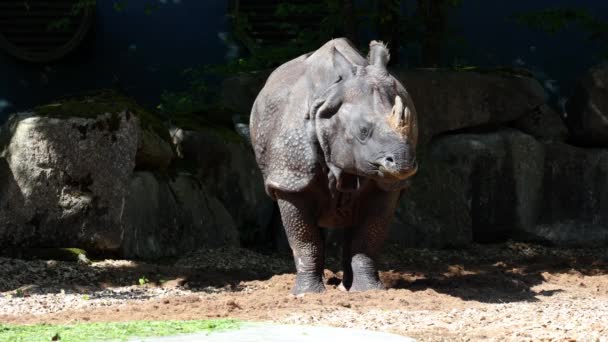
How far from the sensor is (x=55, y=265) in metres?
9.00

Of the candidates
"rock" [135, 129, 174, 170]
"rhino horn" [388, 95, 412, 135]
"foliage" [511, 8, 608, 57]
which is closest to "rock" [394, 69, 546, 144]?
"foliage" [511, 8, 608, 57]

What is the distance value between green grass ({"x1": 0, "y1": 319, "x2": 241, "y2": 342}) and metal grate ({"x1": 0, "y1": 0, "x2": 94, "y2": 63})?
6.78 m

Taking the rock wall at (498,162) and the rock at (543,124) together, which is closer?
the rock wall at (498,162)

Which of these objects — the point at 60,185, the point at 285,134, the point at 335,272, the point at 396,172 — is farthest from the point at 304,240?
the point at 60,185

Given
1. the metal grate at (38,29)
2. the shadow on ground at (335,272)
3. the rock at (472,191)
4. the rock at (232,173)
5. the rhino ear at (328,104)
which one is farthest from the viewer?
the metal grate at (38,29)

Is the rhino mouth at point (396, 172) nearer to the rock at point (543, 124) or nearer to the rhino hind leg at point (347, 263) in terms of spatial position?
the rhino hind leg at point (347, 263)

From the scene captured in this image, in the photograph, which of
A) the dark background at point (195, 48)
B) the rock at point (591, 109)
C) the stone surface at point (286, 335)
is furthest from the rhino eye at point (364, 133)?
the dark background at point (195, 48)

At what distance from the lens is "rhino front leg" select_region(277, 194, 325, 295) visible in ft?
25.7

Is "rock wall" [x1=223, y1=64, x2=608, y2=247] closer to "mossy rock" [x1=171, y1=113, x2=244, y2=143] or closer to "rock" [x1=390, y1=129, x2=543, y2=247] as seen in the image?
"rock" [x1=390, y1=129, x2=543, y2=247]

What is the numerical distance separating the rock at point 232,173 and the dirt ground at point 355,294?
0.77m

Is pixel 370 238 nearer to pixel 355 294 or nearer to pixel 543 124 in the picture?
pixel 355 294

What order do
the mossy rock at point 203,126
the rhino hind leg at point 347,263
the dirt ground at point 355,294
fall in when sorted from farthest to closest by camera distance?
1. the mossy rock at point 203,126
2. the rhino hind leg at point 347,263
3. the dirt ground at point 355,294

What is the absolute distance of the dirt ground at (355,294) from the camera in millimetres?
6590

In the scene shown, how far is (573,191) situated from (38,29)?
6.16 metres
